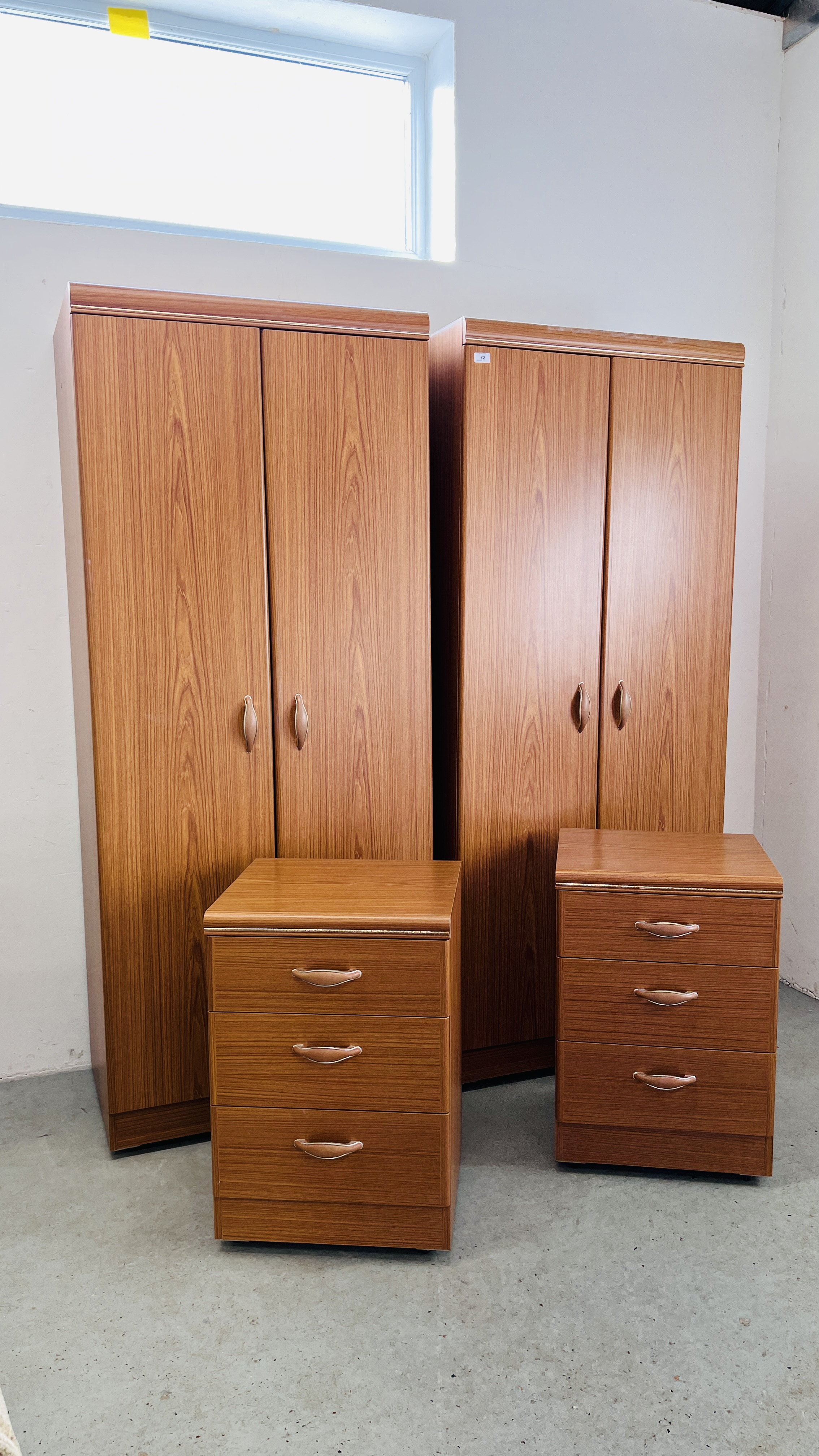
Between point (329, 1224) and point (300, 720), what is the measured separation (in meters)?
0.99

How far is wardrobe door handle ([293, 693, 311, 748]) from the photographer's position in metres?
2.10

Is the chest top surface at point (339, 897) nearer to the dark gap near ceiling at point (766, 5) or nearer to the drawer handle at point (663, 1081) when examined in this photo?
the drawer handle at point (663, 1081)

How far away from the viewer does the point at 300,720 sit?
6.89 ft

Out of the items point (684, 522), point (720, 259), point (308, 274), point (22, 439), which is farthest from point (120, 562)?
point (720, 259)

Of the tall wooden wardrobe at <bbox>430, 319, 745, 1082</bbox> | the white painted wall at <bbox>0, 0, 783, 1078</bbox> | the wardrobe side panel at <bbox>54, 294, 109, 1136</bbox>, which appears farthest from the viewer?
the white painted wall at <bbox>0, 0, 783, 1078</bbox>

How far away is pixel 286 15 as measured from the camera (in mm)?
2486

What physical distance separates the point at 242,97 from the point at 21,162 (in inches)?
24.0

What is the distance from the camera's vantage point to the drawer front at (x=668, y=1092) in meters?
1.92

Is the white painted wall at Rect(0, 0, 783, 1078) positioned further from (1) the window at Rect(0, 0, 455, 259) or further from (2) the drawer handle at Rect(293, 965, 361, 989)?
(2) the drawer handle at Rect(293, 965, 361, 989)

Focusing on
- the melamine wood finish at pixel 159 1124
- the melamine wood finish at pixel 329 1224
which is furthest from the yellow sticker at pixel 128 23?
the melamine wood finish at pixel 329 1224

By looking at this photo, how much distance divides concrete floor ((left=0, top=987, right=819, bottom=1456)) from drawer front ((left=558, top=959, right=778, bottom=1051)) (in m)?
0.31

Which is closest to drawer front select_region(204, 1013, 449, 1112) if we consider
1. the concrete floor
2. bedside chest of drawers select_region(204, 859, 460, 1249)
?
bedside chest of drawers select_region(204, 859, 460, 1249)

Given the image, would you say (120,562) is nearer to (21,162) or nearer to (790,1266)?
(21,162)

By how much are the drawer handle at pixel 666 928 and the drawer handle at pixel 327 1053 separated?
617 millimetres
